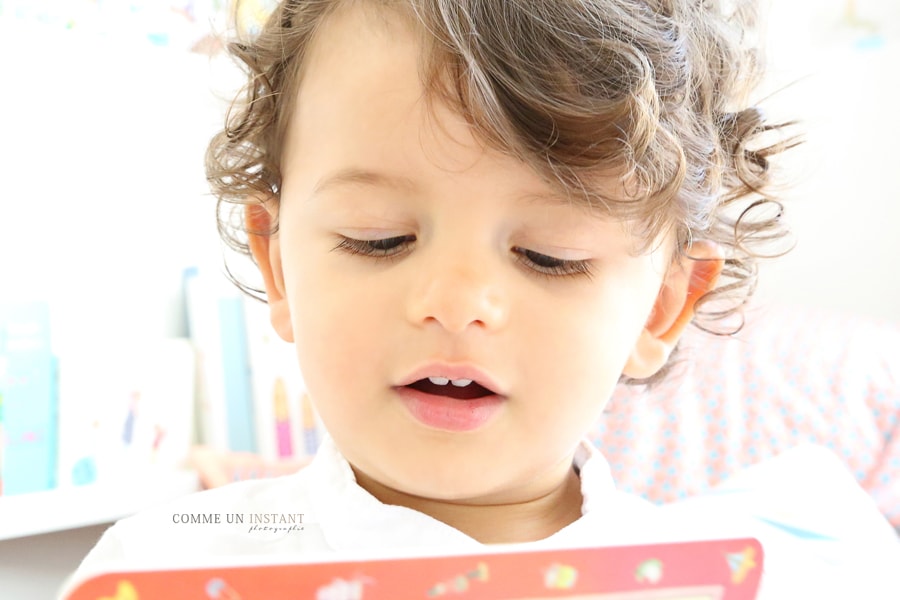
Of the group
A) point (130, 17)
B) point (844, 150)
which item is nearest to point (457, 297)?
point (130, 17)

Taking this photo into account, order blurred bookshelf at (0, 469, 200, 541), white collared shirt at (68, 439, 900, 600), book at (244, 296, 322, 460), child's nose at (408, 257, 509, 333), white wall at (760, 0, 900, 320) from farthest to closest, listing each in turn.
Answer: white wall at (760, 0, 900, 320) → book at (244, 296, 322, 460) → blurred bookshelf at (0, 469, 200, 541) → white collared shirt at (68, 439, 900, 600) → child's nose at (408, 257, 509, 333)

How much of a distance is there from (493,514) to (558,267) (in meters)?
0.21

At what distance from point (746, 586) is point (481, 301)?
235 millimetres

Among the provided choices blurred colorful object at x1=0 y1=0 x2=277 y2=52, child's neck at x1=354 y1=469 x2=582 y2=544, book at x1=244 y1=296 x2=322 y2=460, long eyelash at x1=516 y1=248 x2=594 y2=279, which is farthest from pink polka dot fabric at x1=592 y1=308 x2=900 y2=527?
blurred colorful object at x1=0 y1=0 x2=277 y2=52

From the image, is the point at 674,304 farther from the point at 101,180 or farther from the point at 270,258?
the point at 101,180

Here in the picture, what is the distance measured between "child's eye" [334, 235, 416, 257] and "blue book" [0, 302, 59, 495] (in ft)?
3.30

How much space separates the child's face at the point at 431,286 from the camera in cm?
58

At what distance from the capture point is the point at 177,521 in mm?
690

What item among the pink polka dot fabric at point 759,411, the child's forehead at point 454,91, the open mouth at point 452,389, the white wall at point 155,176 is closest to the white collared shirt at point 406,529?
the open mouth at point 452,389

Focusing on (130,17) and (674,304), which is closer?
(674,304)

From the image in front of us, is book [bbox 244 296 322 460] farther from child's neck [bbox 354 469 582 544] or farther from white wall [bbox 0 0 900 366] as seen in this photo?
child's neck [bbox 354 469 582 544]

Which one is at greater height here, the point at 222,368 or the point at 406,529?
the point at 222,368

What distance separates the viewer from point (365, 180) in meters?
0.60

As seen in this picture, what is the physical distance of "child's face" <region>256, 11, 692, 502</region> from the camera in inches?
23.0
